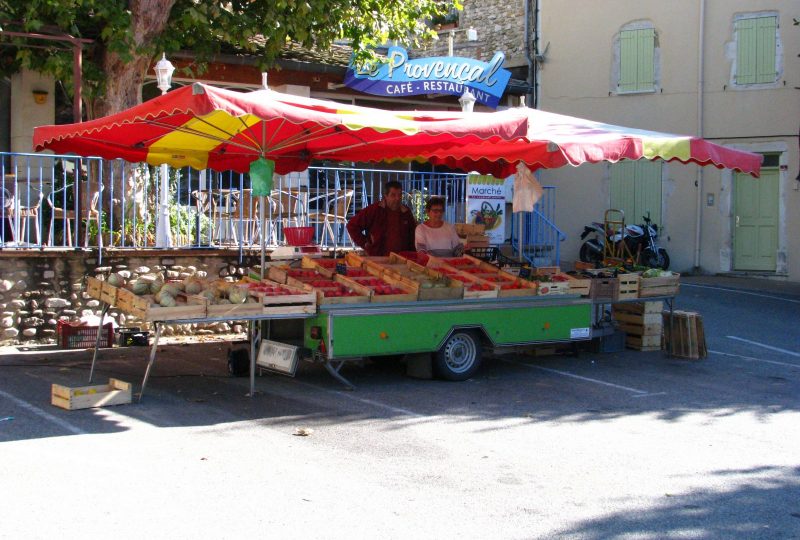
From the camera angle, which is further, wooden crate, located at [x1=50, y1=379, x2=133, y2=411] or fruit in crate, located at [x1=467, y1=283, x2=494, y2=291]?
→ fruit in crate, located at [x1=467, y1=283, x2=494, y2=291]

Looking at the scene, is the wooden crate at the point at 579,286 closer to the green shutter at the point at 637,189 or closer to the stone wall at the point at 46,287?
the stone wall at the point at 46,287

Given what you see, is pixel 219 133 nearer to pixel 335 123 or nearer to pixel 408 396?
pixel 335 123

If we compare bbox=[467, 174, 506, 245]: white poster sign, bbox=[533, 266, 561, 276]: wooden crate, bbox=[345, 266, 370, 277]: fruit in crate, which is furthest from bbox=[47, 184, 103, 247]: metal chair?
bbox=[467, 174, 506, 245]: white poster sign

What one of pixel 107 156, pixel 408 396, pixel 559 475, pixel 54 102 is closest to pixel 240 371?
pixel 408 396

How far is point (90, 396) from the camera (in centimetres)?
756

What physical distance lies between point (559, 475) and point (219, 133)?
5.01m

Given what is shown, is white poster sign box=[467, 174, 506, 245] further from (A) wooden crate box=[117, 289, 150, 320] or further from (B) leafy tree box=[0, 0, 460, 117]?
(A) wooden crate box=[117, 289, 150, 320]

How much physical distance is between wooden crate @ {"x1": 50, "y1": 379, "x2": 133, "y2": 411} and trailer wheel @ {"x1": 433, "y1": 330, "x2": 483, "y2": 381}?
2.88 metres

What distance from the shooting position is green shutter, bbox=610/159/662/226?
64.8 ft

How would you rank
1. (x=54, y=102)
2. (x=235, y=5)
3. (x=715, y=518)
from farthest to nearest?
(x=54, y=102)
(x=235, y=5)
(x=715, y=518)

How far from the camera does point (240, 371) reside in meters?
9.23

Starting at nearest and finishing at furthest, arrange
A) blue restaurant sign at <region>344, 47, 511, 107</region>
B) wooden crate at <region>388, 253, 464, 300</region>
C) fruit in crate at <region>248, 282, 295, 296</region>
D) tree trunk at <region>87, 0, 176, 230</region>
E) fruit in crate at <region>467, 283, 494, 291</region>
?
fruit in crate at <region>248, 282, 295, 296</region> < wooden crate at <region>388, 253, 464, 300</region> < fruit in crate at <region>467, 283, 494, 291</region> < tree trunk at <region>87, 0, 176, 230</region> < blue restaurant sign at <region>344, 47, 511, 107</region>

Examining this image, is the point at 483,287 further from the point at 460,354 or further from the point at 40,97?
the point at 40,97

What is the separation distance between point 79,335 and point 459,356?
435 centimetres
